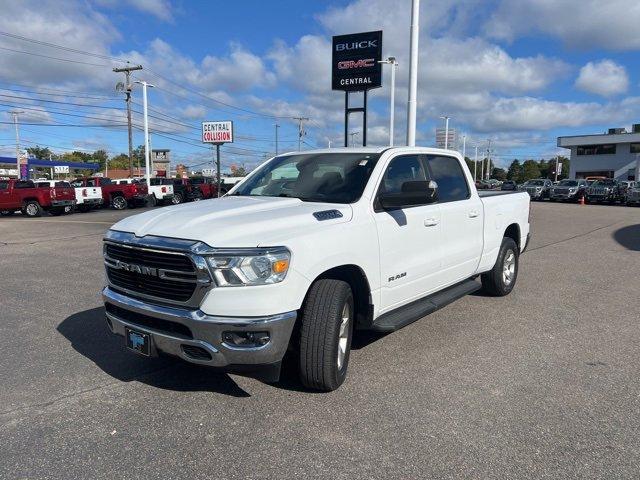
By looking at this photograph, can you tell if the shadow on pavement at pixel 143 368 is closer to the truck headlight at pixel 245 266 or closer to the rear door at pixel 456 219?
the truck headlight at pixel 245 266

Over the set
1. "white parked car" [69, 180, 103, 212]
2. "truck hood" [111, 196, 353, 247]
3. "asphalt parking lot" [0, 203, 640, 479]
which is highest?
"truck hood" [111, 196, 353, 247]

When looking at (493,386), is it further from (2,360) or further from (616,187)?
(616,187)

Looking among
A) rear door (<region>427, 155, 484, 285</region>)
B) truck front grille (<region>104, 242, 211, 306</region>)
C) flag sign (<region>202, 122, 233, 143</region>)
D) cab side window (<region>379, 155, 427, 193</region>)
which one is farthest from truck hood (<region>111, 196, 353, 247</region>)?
flag sign (<region>202, 122, 233, 143</region>)

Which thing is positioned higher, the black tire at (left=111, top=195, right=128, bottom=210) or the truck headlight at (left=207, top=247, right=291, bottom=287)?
the truck headlight at (left=207, top=247, right=291, bottom=287)

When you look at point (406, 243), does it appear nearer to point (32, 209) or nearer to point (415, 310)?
point (415, 310)

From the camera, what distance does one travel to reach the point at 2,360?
4.58 meters

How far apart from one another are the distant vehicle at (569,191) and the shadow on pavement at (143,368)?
125 ft

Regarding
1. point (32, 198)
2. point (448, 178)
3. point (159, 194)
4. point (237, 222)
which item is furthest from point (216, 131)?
point (237, 222)

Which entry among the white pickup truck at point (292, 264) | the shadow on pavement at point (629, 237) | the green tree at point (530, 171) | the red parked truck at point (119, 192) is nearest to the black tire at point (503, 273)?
the white pickup truck at point (292, 264)

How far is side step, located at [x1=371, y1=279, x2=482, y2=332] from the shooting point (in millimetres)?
4164

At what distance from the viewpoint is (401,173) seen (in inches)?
190

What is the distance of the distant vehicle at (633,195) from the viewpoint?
32.3 meters

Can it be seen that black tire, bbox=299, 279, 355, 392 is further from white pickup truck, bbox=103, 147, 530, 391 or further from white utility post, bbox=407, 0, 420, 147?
white utility post, bbox=407, 0, 420, 147

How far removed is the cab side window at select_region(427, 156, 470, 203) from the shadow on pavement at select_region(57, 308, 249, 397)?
9.08ft
